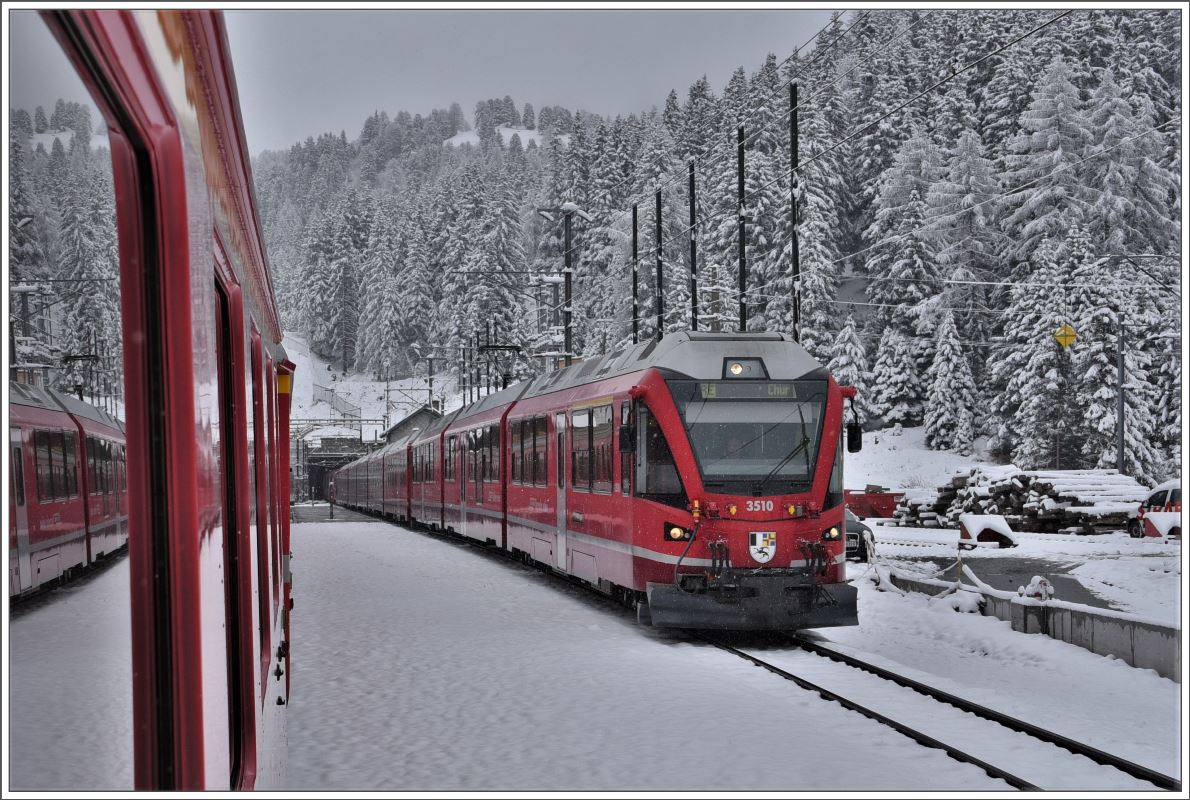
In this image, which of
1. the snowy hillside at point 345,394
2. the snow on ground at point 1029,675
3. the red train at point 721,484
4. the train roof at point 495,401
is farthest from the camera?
the snowy hillside at point 345,394

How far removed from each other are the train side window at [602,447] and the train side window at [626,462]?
49 cm

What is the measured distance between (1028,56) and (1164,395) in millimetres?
34743

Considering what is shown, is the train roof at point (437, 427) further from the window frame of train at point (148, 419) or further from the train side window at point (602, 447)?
the window frame of train at point (148, 419)

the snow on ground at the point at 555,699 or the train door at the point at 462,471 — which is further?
the train door at the point at 462,471

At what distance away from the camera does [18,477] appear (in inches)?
73.2

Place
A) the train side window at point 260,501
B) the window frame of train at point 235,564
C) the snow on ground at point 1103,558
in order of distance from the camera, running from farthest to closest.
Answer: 1. the snow on ground at point 1103,558
2. the train side window at point 260,501
3. the window frame of train at point 235,564

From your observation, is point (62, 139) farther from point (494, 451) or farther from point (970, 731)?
point (494, 451)

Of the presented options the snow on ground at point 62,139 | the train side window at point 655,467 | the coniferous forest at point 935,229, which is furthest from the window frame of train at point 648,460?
the coniferous forest at point 935,229

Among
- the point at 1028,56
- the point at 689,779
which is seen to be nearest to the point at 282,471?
the point at 689,779

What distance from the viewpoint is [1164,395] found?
4891 centimetres

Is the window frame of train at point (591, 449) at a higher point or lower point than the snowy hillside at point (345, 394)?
lower

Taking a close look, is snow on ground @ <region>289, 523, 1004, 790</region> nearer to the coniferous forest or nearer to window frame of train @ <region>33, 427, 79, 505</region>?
window frame of train @ <region>33, 427, 79, 505</region>

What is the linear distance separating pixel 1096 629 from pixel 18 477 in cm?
1205

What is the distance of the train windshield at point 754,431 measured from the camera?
12.7 m
